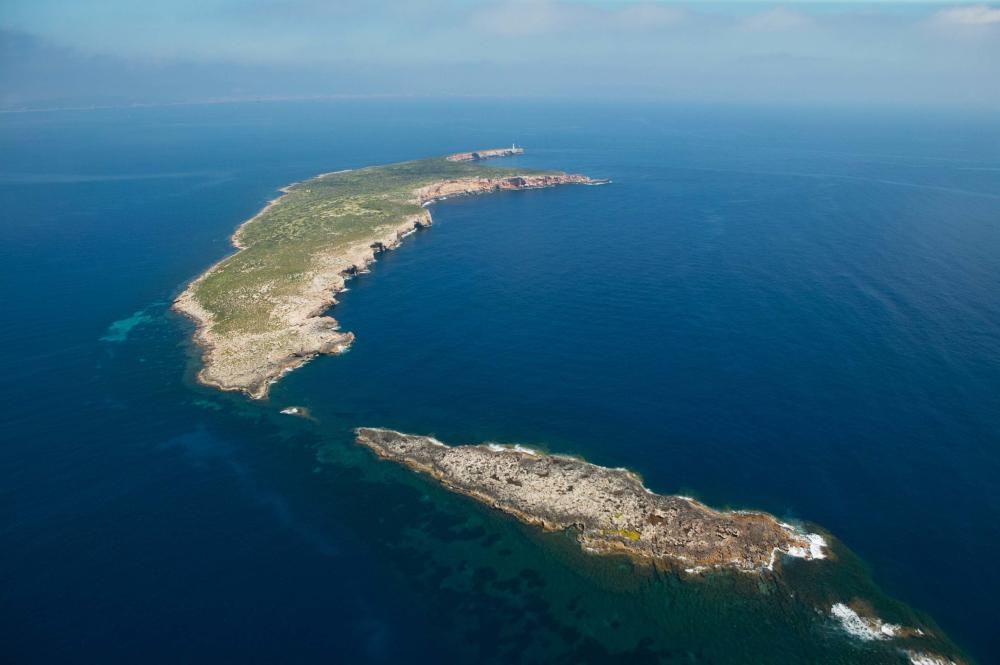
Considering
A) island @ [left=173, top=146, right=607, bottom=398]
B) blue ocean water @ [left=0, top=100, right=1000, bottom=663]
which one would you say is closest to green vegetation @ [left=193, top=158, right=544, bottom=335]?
island @ [left=173, top=146, right=607, bottom=398]

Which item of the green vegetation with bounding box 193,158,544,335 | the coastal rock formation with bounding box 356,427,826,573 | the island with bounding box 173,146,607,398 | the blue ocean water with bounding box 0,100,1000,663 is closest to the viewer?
the blue ocean water with bounding box 0,100,1000,663

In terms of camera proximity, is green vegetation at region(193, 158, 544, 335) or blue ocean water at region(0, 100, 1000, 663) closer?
blue ocean water at region(0, 100, 1000, 663)

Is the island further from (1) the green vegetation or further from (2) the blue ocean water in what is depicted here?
(2) the blue ocean water

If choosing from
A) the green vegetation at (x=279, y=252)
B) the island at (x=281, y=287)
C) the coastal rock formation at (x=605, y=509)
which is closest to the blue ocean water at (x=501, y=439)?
the coastal rock formation at (x=605, y=509)

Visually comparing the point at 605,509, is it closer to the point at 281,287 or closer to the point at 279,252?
the point at 281,287

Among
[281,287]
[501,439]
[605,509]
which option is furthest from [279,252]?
[605,509]

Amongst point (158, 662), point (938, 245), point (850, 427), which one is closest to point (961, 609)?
point (850, 427)

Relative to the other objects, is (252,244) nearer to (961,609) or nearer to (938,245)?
(961,609)
